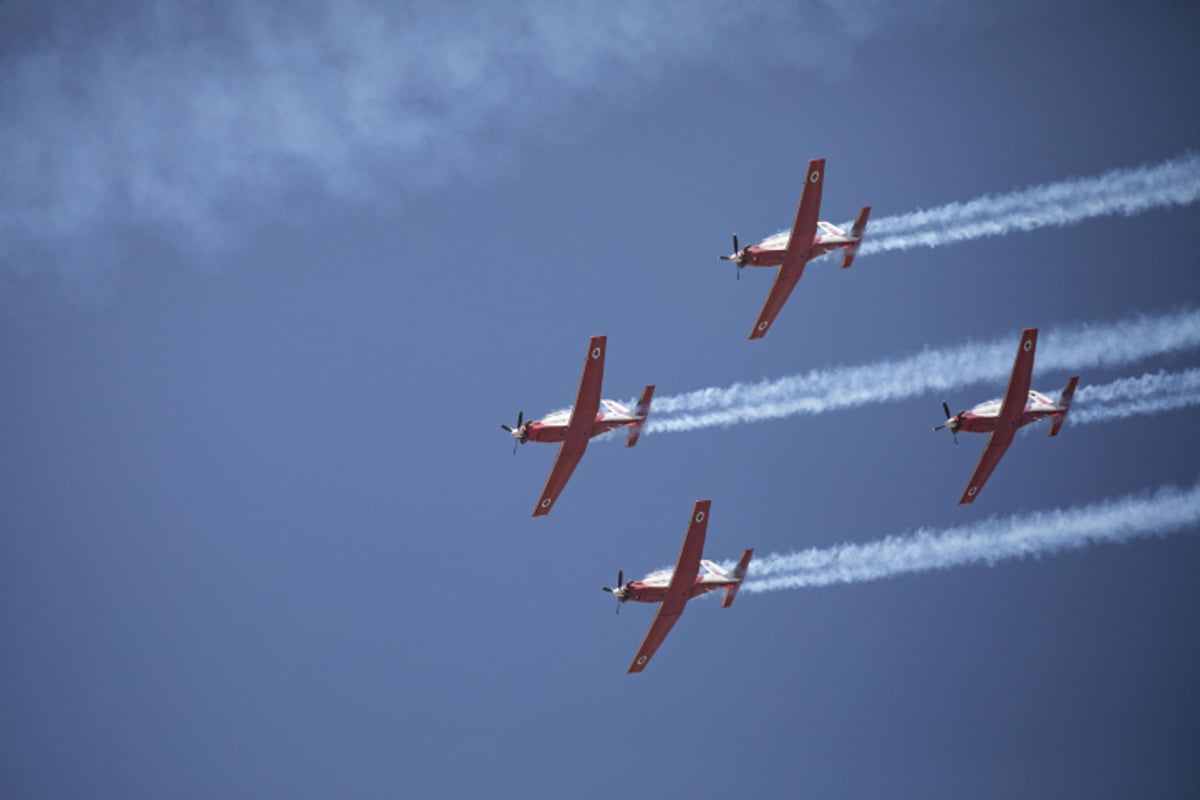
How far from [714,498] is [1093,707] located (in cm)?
2600

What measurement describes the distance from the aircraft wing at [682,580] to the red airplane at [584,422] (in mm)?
3354

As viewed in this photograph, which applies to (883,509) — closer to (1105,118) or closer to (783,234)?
(1105,118)

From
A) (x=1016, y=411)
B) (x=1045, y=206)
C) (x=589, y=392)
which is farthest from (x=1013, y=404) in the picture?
(x=589, y=392)

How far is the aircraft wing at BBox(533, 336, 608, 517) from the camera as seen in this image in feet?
153

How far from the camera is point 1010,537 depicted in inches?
2104

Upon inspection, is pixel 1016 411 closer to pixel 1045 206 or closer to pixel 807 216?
pixel 807 216

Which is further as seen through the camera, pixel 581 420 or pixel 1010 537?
pixel 1010 537

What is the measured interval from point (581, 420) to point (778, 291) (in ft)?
28.9

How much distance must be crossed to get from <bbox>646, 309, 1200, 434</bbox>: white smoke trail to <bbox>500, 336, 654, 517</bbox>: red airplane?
293cm

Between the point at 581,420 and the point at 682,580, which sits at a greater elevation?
the point at 581,420

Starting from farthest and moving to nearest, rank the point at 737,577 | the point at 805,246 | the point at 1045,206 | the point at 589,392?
the point at 1045,206 → the point at 805,246 → the point at 737,577 → the point at 589,392

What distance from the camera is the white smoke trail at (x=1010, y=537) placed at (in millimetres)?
52156

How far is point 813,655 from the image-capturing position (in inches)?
3310

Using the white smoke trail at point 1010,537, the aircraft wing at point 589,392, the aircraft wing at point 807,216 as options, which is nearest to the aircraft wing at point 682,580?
Answer: the white smoke trail at point 1010,537
